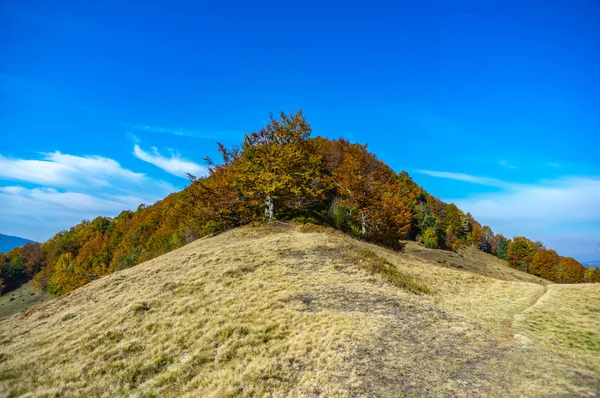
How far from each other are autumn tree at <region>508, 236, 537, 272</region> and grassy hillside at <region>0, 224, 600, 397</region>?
12562cm

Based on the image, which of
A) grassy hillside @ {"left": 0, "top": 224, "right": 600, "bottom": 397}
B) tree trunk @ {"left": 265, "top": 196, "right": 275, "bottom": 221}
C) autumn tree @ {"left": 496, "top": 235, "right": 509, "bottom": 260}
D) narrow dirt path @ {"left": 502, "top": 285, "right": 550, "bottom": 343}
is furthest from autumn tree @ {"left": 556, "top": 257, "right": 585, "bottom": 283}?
narrow dirt path @ {"left": 502, "top": 285, "right": 550, "bottom": 343}

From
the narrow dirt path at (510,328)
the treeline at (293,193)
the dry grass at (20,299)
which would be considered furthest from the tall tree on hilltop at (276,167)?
the dry grass at (20,299)

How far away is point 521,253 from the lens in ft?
424

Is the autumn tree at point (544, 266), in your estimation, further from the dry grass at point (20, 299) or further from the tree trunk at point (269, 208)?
the dry grass at point (20, 299)

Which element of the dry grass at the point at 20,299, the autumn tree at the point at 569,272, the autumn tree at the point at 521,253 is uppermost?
the autumn tree at the point at 521,253

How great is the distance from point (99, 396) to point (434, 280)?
2210 cm

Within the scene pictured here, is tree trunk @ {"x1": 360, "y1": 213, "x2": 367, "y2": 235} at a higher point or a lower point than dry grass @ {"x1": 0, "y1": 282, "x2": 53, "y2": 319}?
higher

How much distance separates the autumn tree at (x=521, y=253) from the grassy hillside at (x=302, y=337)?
412 ft

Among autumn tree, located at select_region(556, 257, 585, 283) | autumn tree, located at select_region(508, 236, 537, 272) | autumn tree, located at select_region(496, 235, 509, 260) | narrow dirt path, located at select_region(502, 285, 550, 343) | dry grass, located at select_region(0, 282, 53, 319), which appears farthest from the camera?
autumn tree, located at select_region(496, 235, 509, 260)

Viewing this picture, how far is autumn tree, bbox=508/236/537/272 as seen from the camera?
12590 cm

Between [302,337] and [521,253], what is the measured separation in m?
151

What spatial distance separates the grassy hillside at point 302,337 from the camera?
9.43 meters

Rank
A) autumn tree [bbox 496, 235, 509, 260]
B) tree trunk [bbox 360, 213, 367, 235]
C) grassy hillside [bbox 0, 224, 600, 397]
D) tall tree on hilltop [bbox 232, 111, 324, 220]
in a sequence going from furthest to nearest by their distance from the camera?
autumn tree [bbox 496, 235, 509, 260] < tree trunk [bbox 360, 213, 367, 235] < tall tree on hilltop [bbox 232, 111, 324, 220] < grassy hillside [bbox 0, 224, 600, 397]

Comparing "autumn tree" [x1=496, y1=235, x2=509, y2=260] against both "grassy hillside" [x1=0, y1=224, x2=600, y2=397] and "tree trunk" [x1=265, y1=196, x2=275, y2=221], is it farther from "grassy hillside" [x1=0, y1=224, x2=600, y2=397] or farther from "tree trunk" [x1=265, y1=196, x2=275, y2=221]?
"tree trunk" [x1=265, y1=196, x2=275, y2=221]
